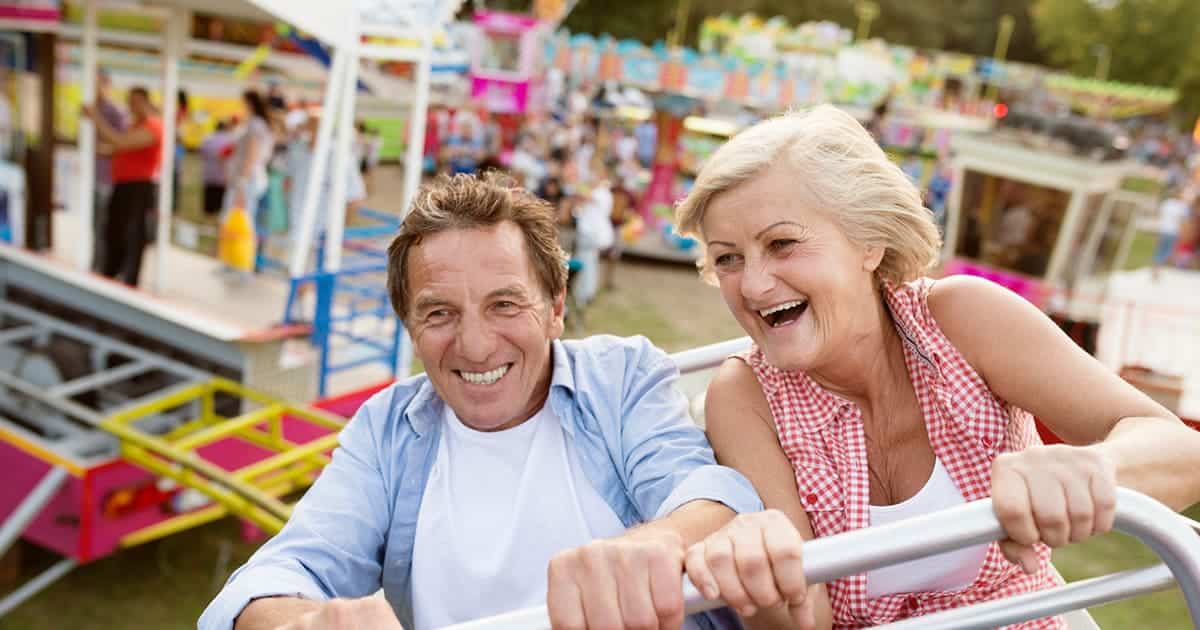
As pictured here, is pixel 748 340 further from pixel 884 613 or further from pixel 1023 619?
pixel 1023 619

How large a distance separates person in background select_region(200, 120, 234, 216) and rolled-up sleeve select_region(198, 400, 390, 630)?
1067 centimetres

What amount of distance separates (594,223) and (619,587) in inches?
384

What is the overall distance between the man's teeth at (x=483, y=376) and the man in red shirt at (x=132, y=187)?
6.51 meters

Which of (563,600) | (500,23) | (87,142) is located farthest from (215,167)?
(563,600)

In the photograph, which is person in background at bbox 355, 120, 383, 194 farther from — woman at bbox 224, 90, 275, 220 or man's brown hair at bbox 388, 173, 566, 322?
man's brown hair at bbox 388, 173, 566, 322

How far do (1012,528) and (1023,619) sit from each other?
0.19 metres

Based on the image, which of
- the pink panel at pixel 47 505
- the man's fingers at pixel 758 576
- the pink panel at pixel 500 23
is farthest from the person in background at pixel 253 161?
the pink panel at pixel 500 23

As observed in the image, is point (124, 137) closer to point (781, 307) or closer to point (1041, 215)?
point (781, 307)

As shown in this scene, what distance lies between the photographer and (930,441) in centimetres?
165

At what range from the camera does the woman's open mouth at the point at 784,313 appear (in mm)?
1564

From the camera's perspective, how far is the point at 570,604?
3.67 ft

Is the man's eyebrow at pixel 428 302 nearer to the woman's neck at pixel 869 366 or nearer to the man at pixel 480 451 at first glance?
the man at pixel 480 451

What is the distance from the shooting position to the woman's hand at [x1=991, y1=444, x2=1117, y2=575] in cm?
109

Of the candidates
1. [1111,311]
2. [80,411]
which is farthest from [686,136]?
[80,411]
